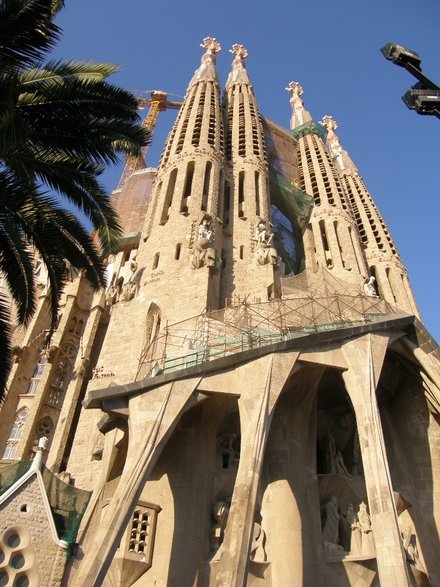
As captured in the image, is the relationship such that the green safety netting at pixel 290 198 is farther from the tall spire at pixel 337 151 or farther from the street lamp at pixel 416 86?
the street lamp at pixel 416 86

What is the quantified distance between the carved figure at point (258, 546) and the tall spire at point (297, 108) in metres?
33.5

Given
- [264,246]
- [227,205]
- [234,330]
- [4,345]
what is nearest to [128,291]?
[234,330]

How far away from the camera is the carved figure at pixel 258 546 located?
35.9 feet

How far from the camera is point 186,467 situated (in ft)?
38.2

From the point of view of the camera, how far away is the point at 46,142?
8.05 metres

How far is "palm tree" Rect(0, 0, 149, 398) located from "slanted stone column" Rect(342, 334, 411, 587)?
7021 mm

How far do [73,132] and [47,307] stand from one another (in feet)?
37.1

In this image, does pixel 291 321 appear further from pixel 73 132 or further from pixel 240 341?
pixel 73 132

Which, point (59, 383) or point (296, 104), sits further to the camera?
point (296, 104)

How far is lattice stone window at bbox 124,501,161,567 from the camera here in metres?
10.4

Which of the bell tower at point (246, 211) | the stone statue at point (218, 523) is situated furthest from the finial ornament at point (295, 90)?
the stone statue at point (218, 523)

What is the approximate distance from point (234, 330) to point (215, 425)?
99.3 inches

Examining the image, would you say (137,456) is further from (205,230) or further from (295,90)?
(295,90)

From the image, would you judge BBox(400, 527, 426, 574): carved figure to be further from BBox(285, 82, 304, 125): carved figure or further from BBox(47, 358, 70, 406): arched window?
BBox(285, 82, 304, 125): carved figure
